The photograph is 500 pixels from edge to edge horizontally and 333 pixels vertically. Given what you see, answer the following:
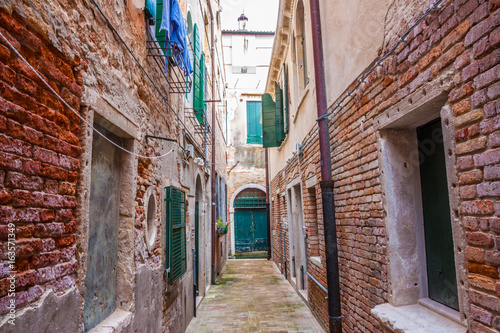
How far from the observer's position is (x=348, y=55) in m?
3.71

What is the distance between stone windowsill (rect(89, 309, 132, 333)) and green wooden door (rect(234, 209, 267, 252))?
13.7 m

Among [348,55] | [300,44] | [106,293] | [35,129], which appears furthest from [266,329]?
[300,44]

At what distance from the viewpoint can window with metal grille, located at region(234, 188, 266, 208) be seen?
16.6 metres

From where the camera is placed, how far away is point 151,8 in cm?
360

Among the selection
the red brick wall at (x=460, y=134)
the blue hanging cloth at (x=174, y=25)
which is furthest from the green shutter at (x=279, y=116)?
the red brick wall at (x=460, y=134)

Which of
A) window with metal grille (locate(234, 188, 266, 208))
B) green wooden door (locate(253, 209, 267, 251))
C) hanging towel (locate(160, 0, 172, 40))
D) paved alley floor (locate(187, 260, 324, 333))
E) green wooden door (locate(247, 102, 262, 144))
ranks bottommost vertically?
paved alley floor (locate(187, 260, 324, 333))

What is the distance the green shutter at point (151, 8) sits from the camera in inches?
138

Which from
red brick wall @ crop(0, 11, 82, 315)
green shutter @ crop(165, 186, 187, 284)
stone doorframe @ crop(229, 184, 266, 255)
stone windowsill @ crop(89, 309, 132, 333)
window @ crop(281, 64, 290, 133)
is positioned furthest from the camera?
stone doorframe @ crop(229, 184, 266, 255)

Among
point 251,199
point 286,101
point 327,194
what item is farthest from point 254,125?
point 327,194

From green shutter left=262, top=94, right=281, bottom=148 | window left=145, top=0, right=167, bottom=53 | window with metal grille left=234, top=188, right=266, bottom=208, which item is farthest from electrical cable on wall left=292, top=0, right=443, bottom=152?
window with metal grille left=234, top=188, right=266, bottom=208

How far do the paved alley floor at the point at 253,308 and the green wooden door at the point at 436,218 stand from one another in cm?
317

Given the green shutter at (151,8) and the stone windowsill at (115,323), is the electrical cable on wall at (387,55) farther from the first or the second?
the stone windowsill at (115,323)

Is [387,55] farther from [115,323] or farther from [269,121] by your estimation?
[269,121]

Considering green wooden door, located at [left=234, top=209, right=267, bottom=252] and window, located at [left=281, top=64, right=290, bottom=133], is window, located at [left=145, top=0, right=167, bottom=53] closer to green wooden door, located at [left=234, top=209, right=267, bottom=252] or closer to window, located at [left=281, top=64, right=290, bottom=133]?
window, located at [left=281, top=64, right=290, bottom=133]
